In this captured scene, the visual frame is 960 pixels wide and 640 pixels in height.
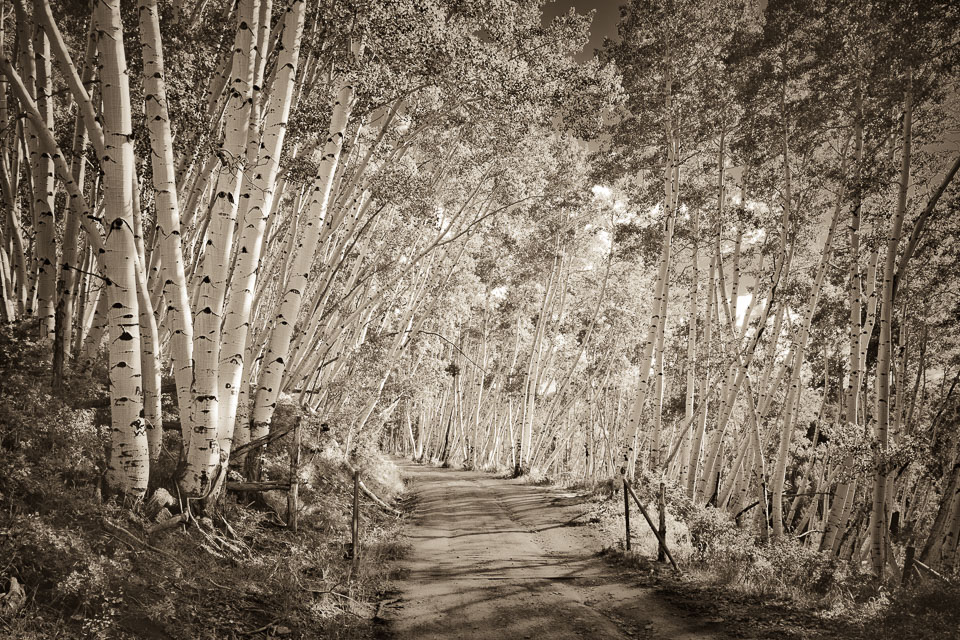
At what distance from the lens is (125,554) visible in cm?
412

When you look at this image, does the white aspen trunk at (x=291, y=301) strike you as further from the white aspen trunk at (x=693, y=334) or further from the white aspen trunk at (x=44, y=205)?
the white aspen trunk at (x=693, y=334)

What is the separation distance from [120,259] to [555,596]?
Answer: 6046 mm

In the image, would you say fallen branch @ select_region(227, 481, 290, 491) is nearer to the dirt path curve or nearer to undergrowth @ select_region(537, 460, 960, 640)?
the dirt path curve

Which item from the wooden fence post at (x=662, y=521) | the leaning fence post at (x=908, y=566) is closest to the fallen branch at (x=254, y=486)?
the wooden fence post at (x=662, y=521)

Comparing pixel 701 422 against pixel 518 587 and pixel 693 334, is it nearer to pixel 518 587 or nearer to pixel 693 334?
pixel 693 334

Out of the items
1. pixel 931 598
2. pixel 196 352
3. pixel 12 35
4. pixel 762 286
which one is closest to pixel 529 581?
pixel 931 598

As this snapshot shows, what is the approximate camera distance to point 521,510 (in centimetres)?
1155

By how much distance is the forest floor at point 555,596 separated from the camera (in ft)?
17.3

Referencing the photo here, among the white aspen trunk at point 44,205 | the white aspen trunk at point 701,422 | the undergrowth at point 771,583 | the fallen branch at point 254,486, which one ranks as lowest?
the undergrowth at point 771,583

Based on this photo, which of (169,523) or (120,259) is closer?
(120,259)

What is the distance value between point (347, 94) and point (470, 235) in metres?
9.55

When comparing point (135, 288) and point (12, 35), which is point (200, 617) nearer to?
point (135, 288)

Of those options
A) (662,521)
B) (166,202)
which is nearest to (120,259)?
(166,202)

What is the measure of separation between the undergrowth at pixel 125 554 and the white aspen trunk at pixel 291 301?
3.26 feet
